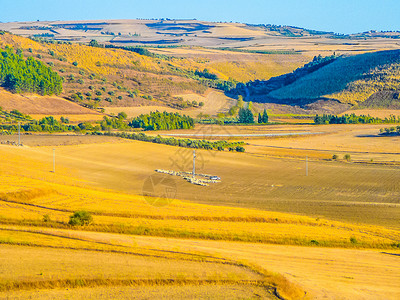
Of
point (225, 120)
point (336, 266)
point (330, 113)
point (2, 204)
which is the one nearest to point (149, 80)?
point (225, 120)

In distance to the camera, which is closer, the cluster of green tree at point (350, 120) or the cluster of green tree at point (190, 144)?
the cluster of green tree at point (190, 144)

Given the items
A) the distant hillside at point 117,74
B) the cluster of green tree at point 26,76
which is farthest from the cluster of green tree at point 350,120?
the cluster of green tree at point 26,76

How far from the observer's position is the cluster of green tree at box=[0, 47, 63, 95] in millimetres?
89875

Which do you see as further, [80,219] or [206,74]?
[206,74]

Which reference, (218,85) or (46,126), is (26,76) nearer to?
(46,126)

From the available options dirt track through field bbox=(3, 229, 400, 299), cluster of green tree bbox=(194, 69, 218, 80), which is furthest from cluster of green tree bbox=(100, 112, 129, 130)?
cluster of green tree bbox=(194, 69, 218, 80)

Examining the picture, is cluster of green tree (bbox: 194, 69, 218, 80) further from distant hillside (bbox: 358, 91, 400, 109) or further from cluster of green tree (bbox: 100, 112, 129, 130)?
cluster of green tree (bbox: 100, 112, 129, 130)

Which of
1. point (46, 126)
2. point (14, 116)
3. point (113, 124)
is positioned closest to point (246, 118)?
point (113, 124)

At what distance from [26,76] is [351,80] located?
68.4 metres

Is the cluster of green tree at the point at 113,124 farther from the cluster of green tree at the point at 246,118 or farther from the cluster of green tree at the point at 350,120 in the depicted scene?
the cluster of green tree at the point at 350,120

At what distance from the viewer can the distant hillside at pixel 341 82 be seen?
375ft

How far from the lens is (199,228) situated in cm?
2934

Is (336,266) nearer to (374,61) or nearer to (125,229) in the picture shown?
(125,229)

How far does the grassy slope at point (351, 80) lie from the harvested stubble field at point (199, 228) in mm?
63829
